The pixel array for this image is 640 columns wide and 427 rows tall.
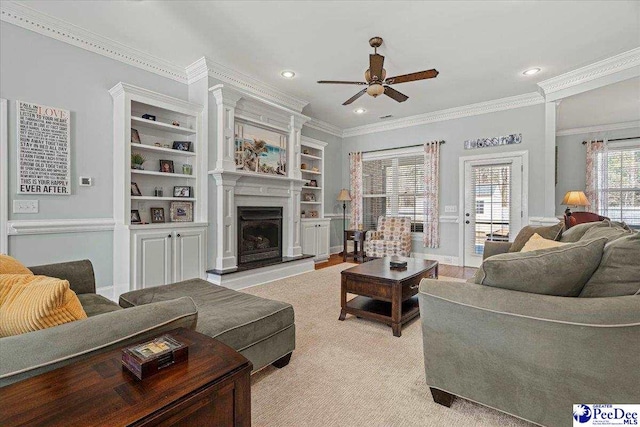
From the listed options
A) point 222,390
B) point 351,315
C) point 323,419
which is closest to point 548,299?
point 323,419

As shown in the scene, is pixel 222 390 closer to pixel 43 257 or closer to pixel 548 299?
pixel 548 299

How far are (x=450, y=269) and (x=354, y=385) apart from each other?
398 centimetres

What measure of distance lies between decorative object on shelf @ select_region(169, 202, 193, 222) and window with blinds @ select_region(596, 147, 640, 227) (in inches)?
286

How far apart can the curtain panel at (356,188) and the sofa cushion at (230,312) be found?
4.86 meters

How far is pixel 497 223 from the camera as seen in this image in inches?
209

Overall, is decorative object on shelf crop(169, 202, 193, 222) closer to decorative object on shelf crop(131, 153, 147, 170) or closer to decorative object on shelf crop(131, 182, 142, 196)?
decorative object on shelf crop(131, 182, 142, 196)

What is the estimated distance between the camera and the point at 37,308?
1005mm

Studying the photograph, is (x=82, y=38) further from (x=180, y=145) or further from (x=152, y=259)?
(x=152, y=259)

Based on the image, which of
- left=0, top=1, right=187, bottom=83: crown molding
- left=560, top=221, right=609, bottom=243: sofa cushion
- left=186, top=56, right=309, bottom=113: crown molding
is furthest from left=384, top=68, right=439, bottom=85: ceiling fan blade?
left=0, top=1, right=187, bottom=83: crown molding

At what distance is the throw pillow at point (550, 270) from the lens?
4.62ft

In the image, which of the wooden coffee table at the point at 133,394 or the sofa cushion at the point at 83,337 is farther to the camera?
the sofa cushion at the point at 83,337

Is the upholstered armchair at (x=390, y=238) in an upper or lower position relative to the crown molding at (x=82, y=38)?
lower

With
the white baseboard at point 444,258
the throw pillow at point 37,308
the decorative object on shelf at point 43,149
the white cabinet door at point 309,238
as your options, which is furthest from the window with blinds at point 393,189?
the throw pillow at point 37,308

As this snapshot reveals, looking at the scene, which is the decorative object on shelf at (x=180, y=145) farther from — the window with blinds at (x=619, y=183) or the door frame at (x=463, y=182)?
the window with blinds at (x=619, y=183)
